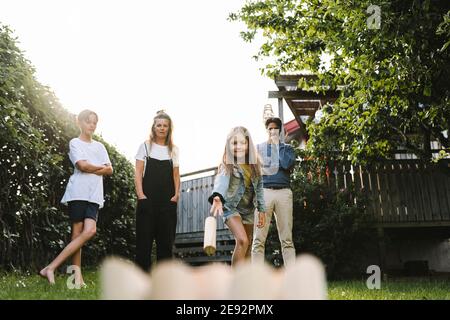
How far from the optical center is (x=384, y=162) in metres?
8.46

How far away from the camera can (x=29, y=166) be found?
5512mm

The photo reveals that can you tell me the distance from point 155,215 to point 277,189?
1.40m

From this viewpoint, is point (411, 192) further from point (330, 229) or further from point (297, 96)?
point (297, 96)

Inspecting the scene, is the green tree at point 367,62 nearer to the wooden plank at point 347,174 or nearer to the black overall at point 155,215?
the wooden plank at point 347,174

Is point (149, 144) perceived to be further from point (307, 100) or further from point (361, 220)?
point (307, 100)

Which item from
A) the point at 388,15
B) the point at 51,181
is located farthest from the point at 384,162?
the point at 51,181

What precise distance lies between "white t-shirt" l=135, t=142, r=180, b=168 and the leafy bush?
3186 mm

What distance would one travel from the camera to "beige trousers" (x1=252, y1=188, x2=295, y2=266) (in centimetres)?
479

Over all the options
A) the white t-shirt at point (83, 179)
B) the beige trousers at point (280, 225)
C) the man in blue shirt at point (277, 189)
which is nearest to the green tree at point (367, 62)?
the man in blue shirt at point (277, 189)

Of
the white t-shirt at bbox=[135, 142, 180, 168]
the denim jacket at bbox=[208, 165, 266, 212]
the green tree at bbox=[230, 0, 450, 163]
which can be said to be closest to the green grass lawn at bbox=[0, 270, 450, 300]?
the denim jacket at bbox=[208, 165, 266, 212]

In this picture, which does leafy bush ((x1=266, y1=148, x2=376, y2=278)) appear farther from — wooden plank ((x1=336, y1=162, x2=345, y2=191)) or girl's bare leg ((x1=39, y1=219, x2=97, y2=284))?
girl's bare leg ((x1=39, y1=219, x2=97, y2=284))

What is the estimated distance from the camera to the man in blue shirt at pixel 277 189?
4.81 metres

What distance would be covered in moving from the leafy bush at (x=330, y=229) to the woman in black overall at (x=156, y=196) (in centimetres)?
314
